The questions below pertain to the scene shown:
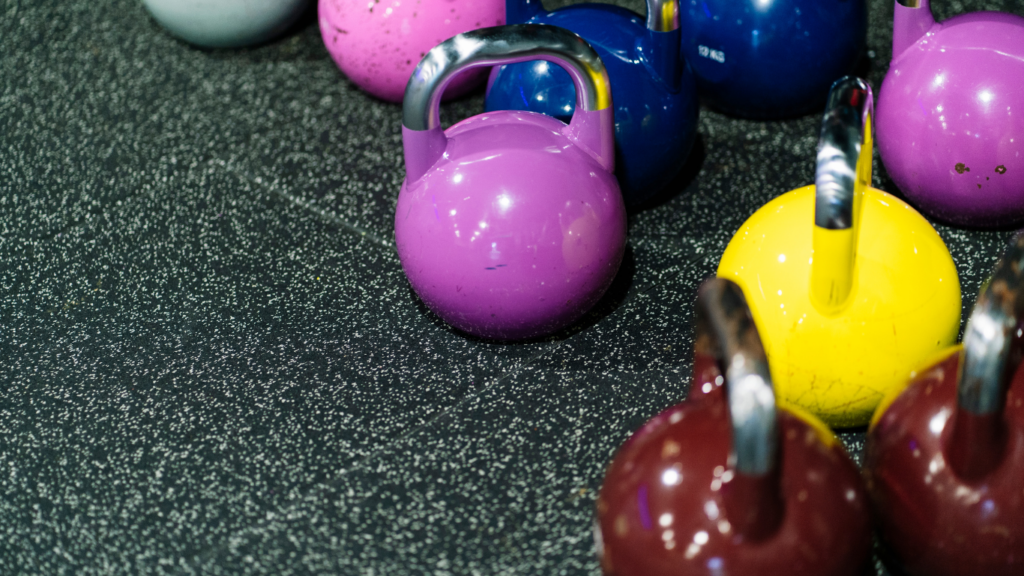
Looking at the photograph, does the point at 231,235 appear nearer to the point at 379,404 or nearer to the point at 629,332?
the point at 379,404

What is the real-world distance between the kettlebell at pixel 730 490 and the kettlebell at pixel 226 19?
142 centimetres

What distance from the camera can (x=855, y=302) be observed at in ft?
3.61

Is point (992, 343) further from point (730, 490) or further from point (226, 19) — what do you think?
point (226, 19)

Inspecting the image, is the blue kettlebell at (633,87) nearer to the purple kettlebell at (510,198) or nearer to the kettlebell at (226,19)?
the purple kettlebell at (510,198)

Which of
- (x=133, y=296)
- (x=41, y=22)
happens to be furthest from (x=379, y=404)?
(x=41, y=22)

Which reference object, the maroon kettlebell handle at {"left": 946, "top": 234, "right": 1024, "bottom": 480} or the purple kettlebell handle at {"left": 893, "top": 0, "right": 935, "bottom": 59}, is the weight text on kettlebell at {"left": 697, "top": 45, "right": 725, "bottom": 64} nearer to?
the purple kettlebell handle at {"left": 893, "top": 0, "right": 935, "bottom": 59}

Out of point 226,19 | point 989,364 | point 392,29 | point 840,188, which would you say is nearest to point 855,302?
point 840,188

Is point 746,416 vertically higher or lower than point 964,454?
higher

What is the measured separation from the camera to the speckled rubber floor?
1.14 meters

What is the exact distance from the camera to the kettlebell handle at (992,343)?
32.9 inches

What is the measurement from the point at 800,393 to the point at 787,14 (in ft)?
2.37

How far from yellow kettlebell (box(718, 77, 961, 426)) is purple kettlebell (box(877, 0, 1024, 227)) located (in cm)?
26

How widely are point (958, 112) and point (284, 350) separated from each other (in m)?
0.96

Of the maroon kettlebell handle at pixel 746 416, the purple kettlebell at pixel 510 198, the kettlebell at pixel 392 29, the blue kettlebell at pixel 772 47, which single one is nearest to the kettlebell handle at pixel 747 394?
the maroon kettlebell handle at pixel 746 416
